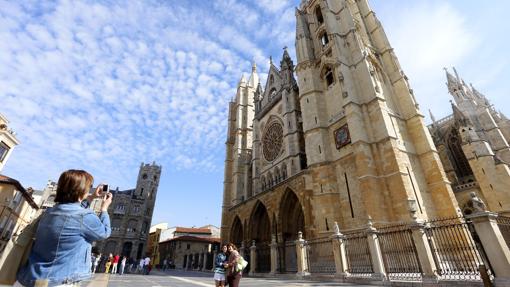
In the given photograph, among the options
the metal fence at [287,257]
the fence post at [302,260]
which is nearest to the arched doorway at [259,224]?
the metal fence at [287,257]

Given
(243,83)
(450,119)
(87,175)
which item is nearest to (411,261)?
(87,175)

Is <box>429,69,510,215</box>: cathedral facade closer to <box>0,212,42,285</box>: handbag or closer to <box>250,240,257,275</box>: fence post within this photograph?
<box>250,240,257,275</box>: fence post

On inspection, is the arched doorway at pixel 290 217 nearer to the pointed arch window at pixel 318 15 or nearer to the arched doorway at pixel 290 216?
the arched doorway at pixel 290 216

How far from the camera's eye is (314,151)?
56.4ft

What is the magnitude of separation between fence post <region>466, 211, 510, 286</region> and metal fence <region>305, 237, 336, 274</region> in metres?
6.11

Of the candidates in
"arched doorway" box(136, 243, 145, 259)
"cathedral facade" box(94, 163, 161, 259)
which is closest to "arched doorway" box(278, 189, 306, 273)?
"cathedral facade" box(94, 163, 161, 259)

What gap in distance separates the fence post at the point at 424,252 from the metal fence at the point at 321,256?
4.24 metres

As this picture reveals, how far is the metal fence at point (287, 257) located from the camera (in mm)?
13922

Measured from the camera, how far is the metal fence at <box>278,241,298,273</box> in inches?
548

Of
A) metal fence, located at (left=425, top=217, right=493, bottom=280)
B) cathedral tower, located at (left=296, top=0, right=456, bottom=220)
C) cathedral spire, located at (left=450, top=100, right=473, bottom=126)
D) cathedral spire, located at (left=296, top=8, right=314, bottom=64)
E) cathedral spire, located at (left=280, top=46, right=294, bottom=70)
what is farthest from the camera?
cathedral spire, located at (left=280, top=46, right=294, bottom=70)

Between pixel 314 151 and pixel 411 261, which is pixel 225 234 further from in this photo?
pixel 411 261

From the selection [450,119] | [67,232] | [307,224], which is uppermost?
[450,119]

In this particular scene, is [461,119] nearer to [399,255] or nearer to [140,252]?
[399,255]

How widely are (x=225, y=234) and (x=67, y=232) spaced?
84.5 feet
